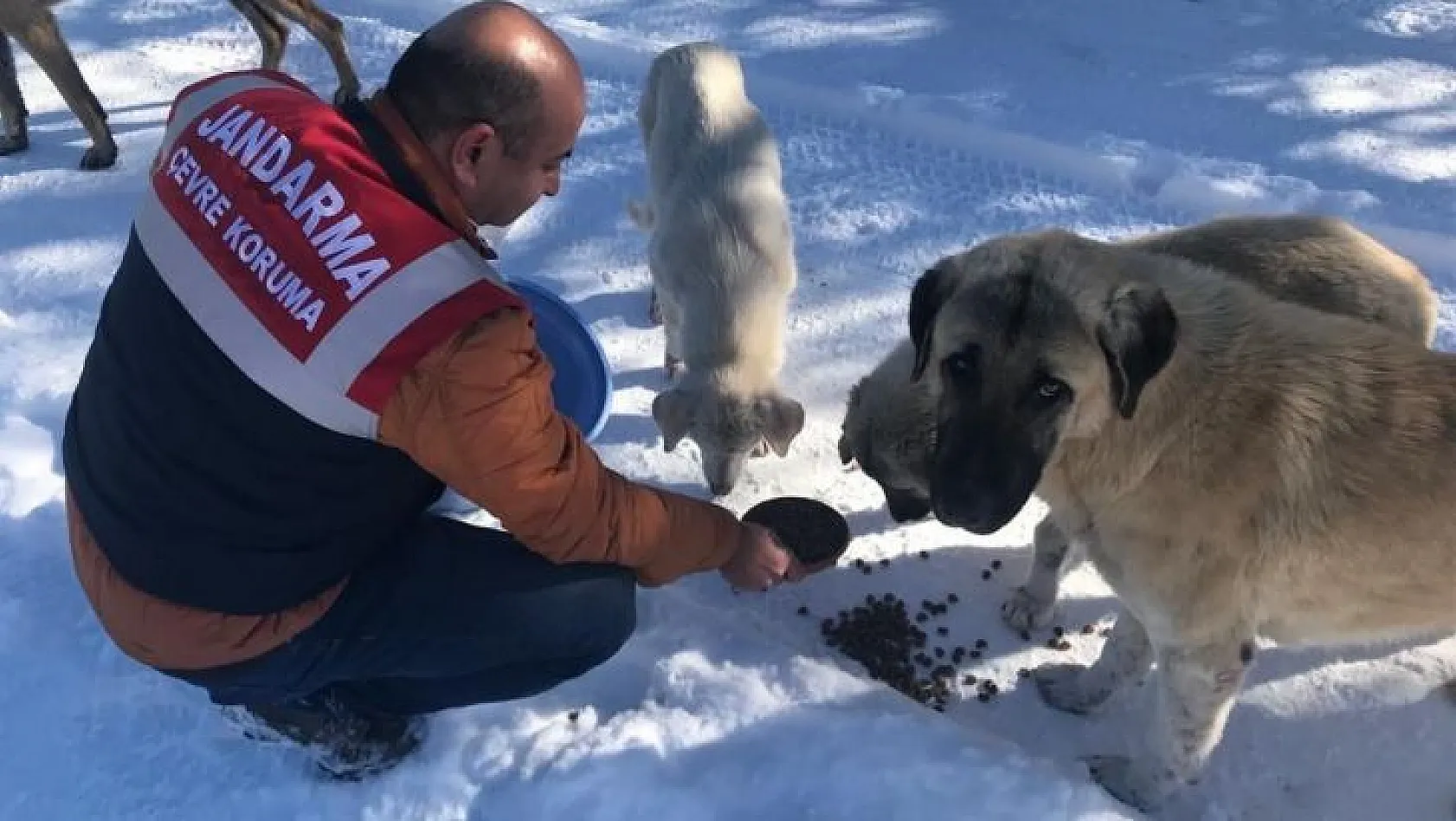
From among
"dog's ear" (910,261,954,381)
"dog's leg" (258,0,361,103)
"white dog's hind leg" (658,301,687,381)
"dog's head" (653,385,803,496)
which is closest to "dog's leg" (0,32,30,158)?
"dog's leg" (258,0,361,103)

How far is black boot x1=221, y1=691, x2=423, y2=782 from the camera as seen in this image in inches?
111

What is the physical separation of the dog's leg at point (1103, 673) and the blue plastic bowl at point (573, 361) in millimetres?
1610

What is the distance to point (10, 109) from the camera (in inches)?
203

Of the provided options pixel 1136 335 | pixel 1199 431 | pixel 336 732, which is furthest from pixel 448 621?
pixel 1199 431

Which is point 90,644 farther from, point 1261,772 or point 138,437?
point 1261,772

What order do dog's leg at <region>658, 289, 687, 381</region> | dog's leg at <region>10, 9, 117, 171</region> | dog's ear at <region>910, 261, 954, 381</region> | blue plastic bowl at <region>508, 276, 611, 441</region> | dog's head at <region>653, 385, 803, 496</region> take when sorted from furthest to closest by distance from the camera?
1. dog's leg at <region>10, 9, 117, 171</region>
2. dog's leg at <region>658, 289, 687, 381</region>
3. dog's head at <region>653, 385, 803, 496</region>
4. blue plastic bowl at <region>508, 276, 611, 441</region>
5. dog's ear at <region>910, 261, 954, 381</region>

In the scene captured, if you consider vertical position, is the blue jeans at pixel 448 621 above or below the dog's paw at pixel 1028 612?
above

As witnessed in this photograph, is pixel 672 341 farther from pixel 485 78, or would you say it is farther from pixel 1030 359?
pixel 485 78

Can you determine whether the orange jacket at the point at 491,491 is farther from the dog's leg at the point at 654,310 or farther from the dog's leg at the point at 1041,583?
the dog's leg at the point at 654,310

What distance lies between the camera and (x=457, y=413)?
79.1 inches

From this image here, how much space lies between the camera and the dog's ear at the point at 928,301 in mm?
2713

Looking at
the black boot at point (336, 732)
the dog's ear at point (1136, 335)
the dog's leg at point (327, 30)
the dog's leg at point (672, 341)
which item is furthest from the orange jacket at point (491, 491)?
the dog's leg at point (327, 30)

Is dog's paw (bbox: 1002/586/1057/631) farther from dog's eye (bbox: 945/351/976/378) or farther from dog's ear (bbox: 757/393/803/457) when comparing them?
dog's eye (bbox: 945/351/976/378)

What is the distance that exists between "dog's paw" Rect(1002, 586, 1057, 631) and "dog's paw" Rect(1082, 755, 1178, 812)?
1.61 ft
